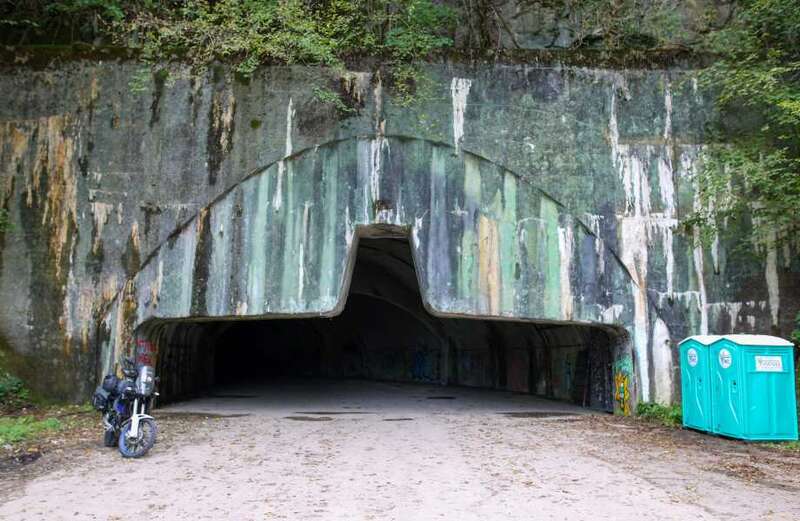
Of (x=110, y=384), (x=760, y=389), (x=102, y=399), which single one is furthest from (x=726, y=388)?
(x=102, y=399)

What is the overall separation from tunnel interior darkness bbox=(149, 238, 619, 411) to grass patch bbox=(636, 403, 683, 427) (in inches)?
45.4

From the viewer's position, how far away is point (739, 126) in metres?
12.8

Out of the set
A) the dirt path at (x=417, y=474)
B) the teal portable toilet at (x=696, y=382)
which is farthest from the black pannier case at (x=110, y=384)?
the teal portable toilet at (x=696, y=382)

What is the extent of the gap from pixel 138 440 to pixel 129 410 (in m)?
0.61

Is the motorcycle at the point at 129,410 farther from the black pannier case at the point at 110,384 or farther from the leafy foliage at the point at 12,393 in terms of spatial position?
the leafy foliage at the point at 12,393

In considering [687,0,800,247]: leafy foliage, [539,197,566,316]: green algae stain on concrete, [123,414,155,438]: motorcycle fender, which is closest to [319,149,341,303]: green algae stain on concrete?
[539,197,566,316]: green algae stain on concrete

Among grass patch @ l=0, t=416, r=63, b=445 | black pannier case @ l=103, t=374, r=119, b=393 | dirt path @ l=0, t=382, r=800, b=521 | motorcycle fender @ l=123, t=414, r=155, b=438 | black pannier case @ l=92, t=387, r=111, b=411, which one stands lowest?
dirt path @ l=0, t=382, r=800, b=521

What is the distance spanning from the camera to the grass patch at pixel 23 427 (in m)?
8.98

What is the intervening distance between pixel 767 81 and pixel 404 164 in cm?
610

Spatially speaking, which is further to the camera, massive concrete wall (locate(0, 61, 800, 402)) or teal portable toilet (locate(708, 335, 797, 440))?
massive concrete wall (locate(0, 61, 800, 402))

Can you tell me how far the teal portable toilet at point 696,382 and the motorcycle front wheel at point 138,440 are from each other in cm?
756

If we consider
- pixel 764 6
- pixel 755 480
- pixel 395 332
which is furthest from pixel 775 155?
pixel 395 332

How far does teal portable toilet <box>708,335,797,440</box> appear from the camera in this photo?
31.2 feet

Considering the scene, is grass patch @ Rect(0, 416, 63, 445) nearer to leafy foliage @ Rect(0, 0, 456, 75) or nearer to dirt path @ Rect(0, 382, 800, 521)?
dirt path @ Rect(0, 382, 800, 521)
